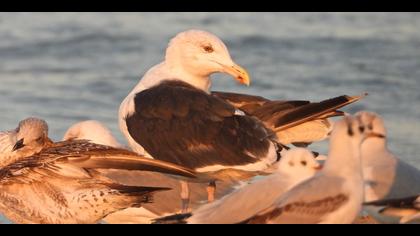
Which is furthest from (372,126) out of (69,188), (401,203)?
(69,188)

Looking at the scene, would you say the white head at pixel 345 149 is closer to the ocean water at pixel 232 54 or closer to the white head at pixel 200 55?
the white head at pixel 200 55

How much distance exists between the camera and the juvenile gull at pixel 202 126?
30.2ft

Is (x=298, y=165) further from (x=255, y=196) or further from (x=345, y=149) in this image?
(x=345, y=149)

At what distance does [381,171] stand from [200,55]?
6.76 ft

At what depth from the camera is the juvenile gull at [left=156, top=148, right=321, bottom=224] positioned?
7.41 meters

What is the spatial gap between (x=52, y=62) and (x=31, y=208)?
1135 cm

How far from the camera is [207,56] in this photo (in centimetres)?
1009

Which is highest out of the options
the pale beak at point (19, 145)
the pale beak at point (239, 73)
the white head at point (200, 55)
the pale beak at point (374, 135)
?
the white head at point (200, 55)

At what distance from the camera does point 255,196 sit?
7586mm

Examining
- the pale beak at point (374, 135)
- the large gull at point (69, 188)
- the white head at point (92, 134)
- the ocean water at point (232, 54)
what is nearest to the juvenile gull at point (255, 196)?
the pale beak at point (374, 135)

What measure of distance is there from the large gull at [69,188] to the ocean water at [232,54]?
509 centimetres

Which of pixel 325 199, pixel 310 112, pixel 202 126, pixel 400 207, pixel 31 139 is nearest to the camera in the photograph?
pixel 325 199

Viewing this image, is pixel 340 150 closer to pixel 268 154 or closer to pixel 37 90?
pixel 268 154

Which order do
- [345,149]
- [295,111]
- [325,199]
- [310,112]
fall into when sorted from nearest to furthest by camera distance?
[325,199] → [345,149] → [310,112] → [295,111]
